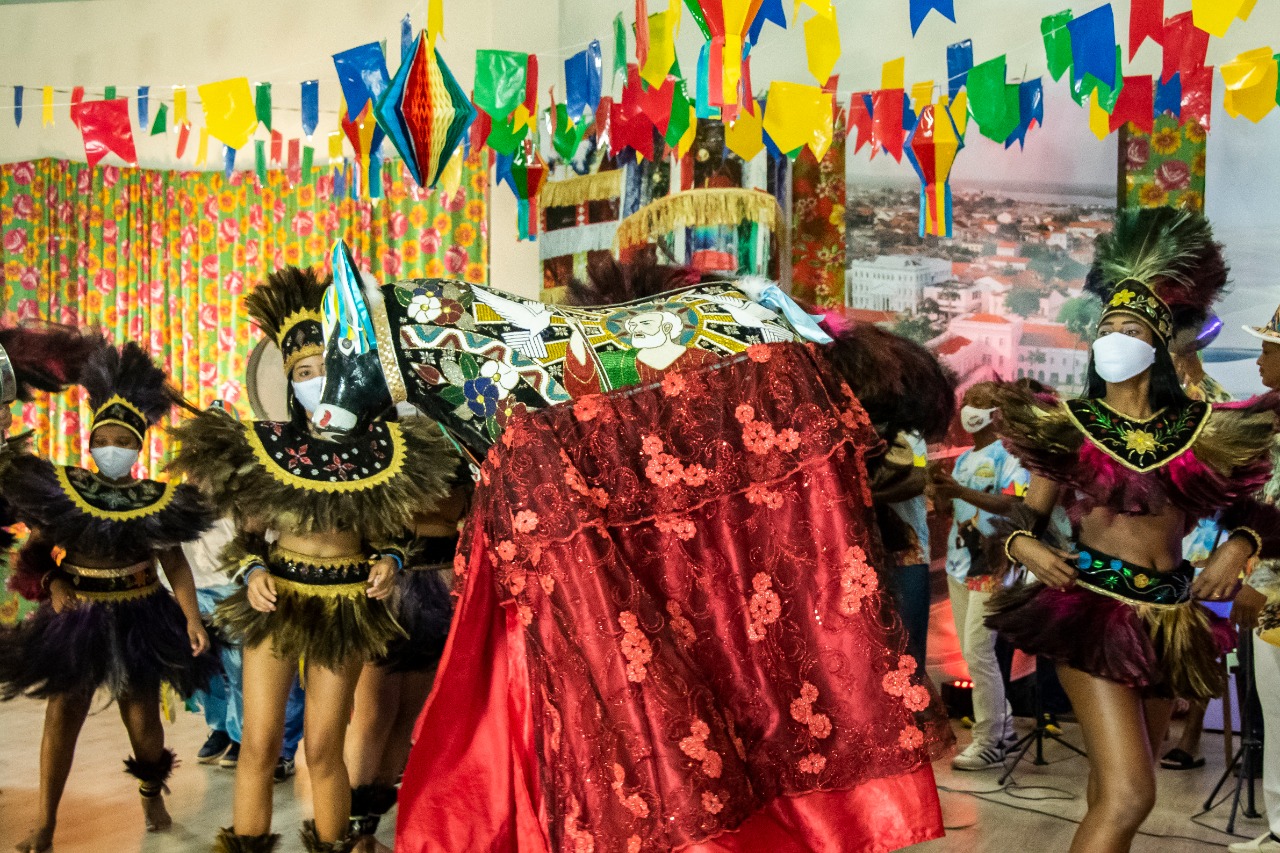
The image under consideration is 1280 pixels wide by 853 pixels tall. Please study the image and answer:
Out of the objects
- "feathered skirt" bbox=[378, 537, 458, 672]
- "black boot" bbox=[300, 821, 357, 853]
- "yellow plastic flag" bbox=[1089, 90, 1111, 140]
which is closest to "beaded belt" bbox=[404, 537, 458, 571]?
"feathered skirt" bbox=[378, 537, 458, 672]

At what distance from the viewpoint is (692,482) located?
102 inches

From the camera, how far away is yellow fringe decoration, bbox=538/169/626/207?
281 inches

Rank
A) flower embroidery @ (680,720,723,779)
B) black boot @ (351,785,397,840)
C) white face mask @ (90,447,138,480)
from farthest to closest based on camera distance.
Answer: white face mask @ (90,447,138,480) → black boot @ (351,785,397,840) → flower embroidery @ (680,720,723,779)

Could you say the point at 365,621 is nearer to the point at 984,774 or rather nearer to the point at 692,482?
the point at 692,482

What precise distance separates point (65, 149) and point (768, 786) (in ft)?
23.1

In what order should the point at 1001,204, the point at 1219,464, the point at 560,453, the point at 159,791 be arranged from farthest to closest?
1. the point at 1001,204
2. the point at 159,791
3. the point at 1219,464
4. the point at 560,453

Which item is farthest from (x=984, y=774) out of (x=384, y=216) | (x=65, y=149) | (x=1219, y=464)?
(x=65, y=149)

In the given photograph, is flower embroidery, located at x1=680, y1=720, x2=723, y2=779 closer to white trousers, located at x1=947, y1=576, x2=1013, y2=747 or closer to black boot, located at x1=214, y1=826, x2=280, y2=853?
black boot, located at x1=214, y1=826, x2=280, y2=853

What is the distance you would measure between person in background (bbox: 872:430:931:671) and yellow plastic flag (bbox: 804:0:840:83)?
134cm

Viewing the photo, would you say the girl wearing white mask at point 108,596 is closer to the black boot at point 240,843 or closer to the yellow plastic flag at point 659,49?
the black boot at point 240,843

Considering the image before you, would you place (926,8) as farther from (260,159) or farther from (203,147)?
(203,147)

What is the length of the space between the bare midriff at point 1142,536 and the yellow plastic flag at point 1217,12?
1754 mm

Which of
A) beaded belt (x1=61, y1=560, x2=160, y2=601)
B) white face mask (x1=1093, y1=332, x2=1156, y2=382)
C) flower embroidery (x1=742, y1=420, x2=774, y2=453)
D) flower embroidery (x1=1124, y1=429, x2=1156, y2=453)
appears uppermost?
white face mask (x1=1093, y1=332, x2=1156, y2=382)

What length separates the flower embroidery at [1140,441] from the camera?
3088 millimetres
